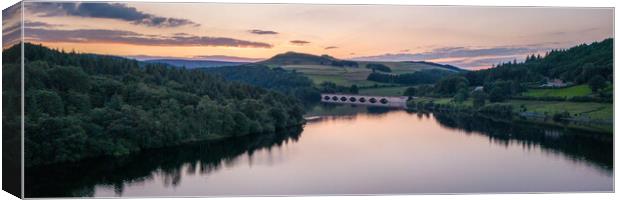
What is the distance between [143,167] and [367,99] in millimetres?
4396

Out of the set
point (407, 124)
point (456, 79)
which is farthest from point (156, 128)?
point (456, 79)

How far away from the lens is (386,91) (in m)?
14.4

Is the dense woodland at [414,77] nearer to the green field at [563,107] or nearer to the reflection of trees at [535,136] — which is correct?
the reflection of trees at [535,136]

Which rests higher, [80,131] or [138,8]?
[138,8]

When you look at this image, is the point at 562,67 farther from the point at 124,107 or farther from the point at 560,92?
the point at 124,107

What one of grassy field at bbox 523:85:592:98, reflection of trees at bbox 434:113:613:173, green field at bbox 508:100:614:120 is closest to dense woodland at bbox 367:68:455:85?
reflection of trees at bbox 434:113:613:173

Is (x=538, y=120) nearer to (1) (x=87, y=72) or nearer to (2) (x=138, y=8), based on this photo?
(2) (x=138, y=8)

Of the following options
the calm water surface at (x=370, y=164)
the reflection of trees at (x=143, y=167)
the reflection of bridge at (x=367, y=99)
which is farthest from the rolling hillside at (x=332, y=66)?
the reflection of trees at (x=143, y=167)

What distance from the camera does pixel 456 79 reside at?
13.9 metres

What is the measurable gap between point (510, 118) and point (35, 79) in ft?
27.2

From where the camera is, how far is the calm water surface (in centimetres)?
1227

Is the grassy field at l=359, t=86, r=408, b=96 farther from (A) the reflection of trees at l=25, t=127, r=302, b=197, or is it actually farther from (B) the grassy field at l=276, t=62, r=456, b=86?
(A) the reflection of trees at l=25, t=127, r=302, b=197

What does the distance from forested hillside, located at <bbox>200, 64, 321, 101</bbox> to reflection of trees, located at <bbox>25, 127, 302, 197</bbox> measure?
1.20 metres

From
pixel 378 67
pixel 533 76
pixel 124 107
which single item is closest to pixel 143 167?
pixel 124 107
